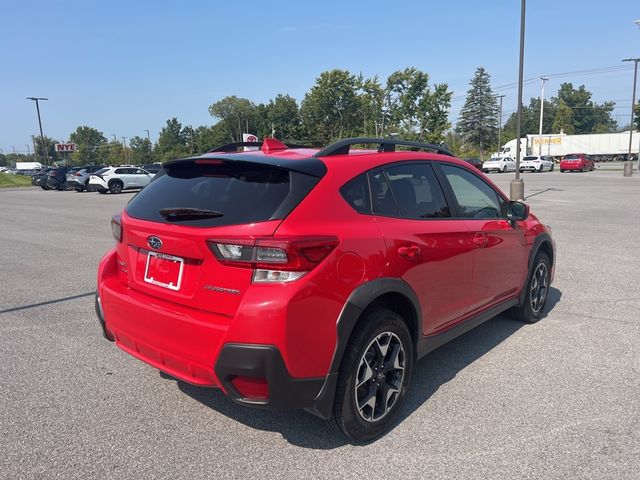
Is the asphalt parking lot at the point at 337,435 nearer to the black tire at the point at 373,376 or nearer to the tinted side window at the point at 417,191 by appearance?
the black tire at the point at 373,376

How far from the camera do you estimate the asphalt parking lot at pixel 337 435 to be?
103 inches

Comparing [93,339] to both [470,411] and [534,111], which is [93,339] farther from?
[534,111]

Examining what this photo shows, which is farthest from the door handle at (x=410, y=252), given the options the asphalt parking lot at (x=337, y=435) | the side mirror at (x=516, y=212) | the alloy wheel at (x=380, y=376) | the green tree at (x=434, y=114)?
the green tree at (x=434, y=114)

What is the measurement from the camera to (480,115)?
100562 mm

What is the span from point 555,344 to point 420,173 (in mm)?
2106

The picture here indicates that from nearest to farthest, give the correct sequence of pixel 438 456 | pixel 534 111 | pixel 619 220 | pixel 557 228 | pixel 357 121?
pixel 438 456, pixel 557 228, pixel 619 220, pixel 357 121, pixel 534 111

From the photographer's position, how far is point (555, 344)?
14.2 feet

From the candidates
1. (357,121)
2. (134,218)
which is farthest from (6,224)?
(357,121)

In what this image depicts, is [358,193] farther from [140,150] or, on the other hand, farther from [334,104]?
[140,150]

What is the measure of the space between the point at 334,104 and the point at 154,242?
69.3 metres

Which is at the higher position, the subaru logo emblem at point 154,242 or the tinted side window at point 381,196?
the tinted side window at point 381,196

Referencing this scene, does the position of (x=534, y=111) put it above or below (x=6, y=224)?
above

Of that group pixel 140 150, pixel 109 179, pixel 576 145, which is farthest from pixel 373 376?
pixel 140 150

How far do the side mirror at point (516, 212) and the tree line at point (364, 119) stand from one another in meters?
46.3
